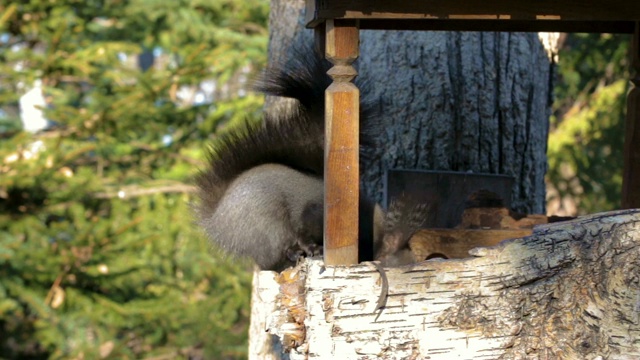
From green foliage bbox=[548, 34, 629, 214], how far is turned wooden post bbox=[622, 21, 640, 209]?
11.9 ft

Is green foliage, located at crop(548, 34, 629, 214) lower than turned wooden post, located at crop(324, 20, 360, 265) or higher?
higher

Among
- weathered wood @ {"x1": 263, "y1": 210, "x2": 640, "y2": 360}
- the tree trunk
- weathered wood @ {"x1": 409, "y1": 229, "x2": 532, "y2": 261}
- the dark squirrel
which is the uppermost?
the tree trunk

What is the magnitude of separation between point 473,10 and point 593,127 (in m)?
4.83

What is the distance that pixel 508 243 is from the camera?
Answer: 2.15 m

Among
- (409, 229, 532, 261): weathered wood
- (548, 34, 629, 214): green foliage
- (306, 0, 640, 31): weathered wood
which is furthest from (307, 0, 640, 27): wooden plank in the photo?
(548, 34, 629, 214): green foliage

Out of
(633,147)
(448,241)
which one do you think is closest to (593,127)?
(633,147)

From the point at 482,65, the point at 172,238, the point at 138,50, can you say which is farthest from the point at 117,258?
the point at 482,65

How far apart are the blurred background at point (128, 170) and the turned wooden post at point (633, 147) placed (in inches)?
103

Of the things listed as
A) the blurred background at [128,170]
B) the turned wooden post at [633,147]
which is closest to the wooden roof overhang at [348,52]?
the turned wooden post at [633,147]

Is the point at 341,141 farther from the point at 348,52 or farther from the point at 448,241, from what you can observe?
the point at 448,241

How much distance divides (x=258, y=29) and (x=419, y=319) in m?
5.04

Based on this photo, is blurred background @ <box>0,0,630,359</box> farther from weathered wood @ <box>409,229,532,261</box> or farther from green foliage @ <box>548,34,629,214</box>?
weathered wood @ <box>409,229,532,261</box>

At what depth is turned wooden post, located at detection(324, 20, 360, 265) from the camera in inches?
83.7

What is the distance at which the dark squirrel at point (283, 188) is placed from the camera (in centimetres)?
261
